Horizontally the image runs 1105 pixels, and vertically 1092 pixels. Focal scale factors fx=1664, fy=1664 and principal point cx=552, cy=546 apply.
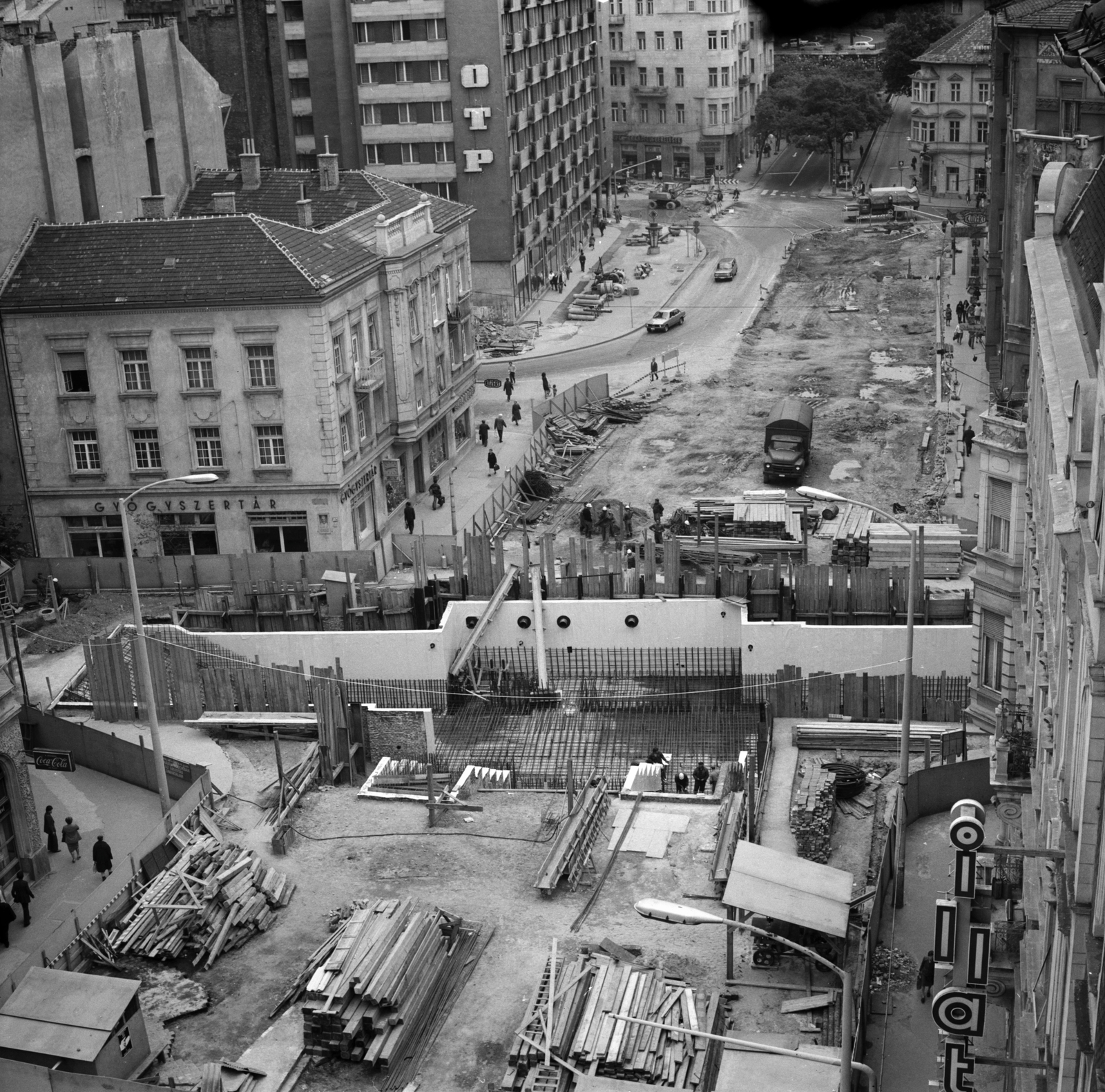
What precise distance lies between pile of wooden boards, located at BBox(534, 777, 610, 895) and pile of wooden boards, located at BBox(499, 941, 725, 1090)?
4.23 metres

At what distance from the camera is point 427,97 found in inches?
3738

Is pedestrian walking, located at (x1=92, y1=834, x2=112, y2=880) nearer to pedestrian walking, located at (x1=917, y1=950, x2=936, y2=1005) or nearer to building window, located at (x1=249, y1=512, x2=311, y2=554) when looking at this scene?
pedestrian walking, located at (x1=917, y1=950, x2=936, y2=1005)

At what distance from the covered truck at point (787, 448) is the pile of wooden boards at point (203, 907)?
36934 millimetres

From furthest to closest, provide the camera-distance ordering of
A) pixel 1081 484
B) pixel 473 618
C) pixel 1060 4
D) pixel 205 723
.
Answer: pixel 1060 4
pixel 473 618
pixel 205 723
pixel 1081 484

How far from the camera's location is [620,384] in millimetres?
86062

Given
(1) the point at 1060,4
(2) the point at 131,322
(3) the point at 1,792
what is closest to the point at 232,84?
(2) the point at 131,322

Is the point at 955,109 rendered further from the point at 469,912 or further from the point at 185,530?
the point at 469,912

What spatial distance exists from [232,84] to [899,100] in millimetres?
91025

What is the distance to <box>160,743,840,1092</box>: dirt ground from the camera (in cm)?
3162

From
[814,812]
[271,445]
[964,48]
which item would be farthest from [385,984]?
[964,48]

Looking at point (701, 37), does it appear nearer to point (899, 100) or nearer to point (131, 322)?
point (899, 100)

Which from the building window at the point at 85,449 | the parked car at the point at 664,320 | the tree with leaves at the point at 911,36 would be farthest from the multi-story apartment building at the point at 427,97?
the tree with leaves at the point at 911,36

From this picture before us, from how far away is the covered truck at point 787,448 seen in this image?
2736 inches

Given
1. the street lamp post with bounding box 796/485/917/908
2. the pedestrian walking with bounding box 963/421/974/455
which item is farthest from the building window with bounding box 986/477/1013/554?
the pedestrian walking with bounding box 963/421/974/455
